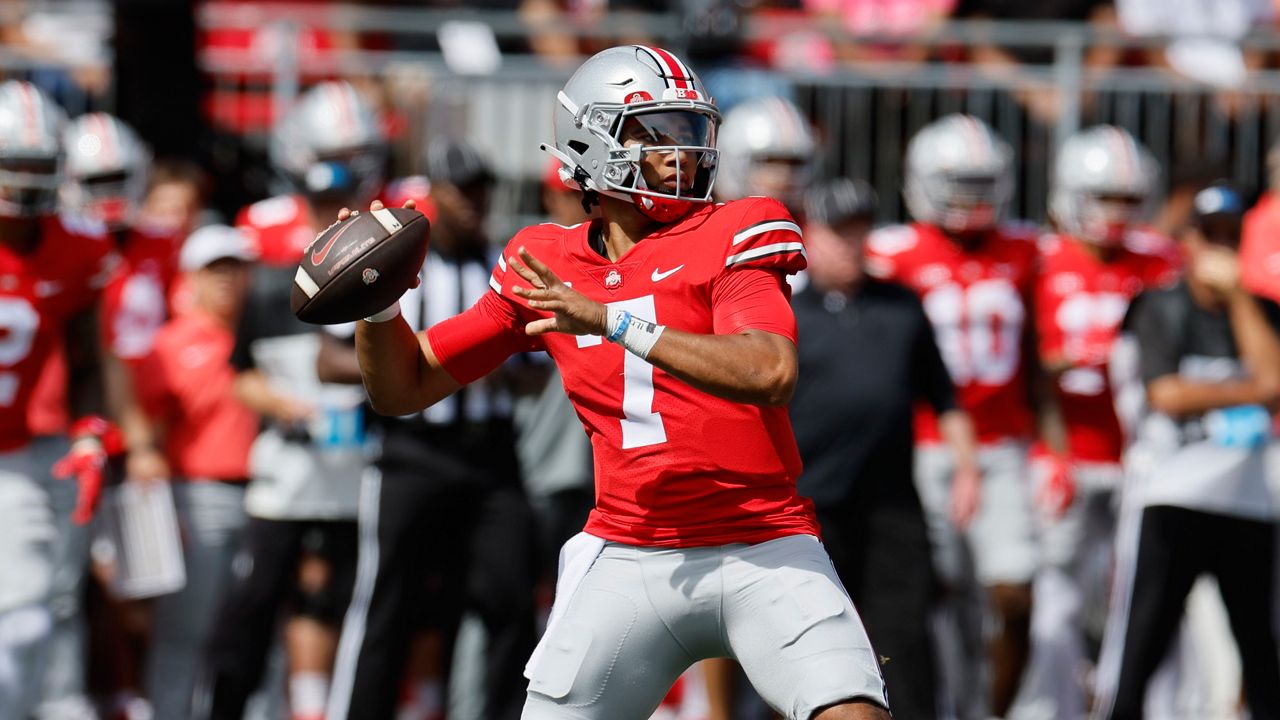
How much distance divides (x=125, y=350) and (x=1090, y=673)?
172 inches

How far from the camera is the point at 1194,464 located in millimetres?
6816

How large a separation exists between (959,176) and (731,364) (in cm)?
423

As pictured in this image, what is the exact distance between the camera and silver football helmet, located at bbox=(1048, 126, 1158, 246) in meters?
7.96

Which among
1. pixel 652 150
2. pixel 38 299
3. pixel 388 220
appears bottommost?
pixel 38 299

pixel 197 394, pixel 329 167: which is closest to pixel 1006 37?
pixel 329 167

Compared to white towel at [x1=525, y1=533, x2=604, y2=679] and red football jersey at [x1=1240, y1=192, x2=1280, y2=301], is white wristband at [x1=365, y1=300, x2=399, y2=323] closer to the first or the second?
white towel at [x1=525, y1=533, x2=604, y2=679]

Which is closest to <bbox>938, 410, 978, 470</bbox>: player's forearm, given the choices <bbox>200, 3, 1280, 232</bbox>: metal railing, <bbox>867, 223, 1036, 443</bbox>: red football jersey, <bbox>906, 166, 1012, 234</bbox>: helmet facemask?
<bbox>867, 223, 1036, 443</bbox>: red football jersey

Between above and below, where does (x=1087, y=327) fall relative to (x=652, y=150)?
below

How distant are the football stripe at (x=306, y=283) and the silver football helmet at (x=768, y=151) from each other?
348 cm

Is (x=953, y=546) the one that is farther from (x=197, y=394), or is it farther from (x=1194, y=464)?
(x=197, y=394)

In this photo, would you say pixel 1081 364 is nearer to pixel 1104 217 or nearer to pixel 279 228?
pixel 1104 217

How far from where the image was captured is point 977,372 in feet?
25.2

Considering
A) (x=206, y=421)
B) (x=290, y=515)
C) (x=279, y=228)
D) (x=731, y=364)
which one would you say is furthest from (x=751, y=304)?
(x=279, y=228)

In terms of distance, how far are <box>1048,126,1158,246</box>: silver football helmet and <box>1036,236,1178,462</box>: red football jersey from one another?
0.43 feet
